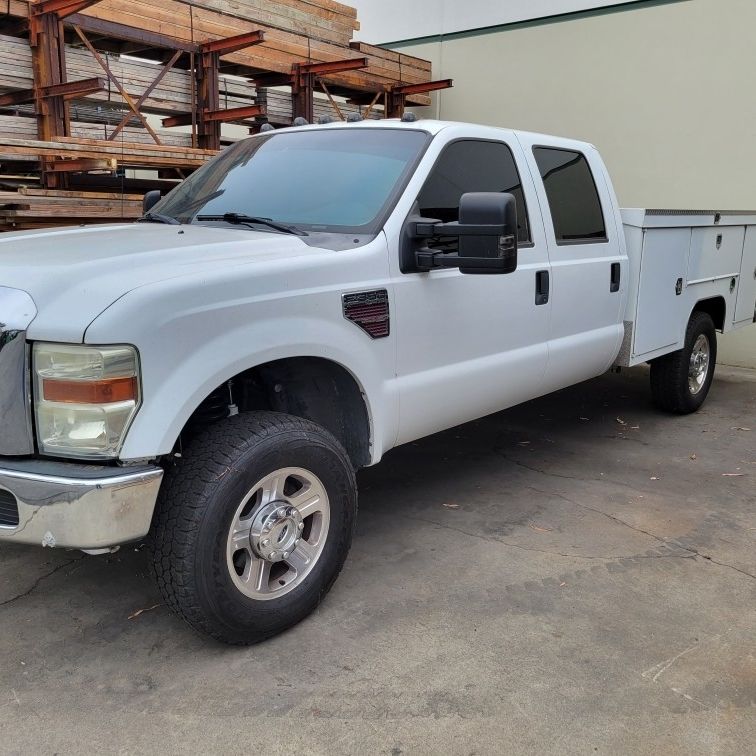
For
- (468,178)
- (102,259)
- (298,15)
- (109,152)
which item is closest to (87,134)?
(109,152)

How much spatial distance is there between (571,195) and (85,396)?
331cm

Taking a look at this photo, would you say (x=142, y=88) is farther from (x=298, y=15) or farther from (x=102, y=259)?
(x=102, y=259)

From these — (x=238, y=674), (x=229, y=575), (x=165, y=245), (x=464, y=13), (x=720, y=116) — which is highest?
(x=464, y=13)

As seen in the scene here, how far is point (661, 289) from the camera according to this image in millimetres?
5492

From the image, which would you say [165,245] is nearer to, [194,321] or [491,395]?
[194,321]

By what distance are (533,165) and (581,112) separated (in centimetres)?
543

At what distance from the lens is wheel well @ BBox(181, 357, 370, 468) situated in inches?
129

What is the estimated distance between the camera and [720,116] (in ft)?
27.1

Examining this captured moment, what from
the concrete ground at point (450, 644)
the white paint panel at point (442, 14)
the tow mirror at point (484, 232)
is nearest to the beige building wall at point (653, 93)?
the white paint panel at point (442, 14)

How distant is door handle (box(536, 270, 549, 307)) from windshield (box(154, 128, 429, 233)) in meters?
0.99

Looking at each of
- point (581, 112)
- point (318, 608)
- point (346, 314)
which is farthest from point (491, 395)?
point (581, 112)

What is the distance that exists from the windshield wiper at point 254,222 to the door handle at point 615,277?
2315mm

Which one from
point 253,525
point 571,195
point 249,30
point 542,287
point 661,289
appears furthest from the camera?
→ point 249,30

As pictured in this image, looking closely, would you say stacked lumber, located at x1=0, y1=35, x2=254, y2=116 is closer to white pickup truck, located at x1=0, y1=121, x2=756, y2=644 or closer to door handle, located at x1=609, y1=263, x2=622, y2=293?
white pickup truck, located at x1=0, y1=121, x2=756, y2=644
